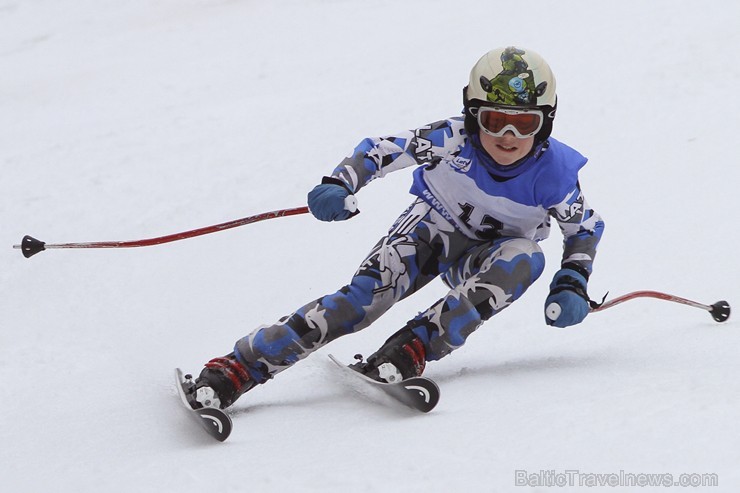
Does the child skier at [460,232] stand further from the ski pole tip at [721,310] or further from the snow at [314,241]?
the ski pole tip at [721,310]

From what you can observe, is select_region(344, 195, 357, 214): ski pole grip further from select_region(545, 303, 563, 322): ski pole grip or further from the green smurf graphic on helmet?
select_region(545, 303, 563, 322): ski pole grip

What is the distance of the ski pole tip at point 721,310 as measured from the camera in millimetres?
3814

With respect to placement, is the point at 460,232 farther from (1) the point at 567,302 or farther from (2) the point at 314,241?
(2) the point at 314,241

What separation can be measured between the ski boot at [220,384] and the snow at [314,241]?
0.29 feet

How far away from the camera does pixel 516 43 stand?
314 inches

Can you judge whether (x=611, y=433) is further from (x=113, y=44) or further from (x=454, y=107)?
(x=113, y=44)

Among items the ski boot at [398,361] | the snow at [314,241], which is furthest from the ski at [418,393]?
the ski boot at [398,361]

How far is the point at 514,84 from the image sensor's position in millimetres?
3238

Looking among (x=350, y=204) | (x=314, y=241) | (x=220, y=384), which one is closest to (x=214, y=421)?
(x=220, y=384)

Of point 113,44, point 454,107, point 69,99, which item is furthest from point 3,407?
point 113,44

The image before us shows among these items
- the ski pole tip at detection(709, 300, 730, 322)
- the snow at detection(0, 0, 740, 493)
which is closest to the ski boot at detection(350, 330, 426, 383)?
the snow at detection(0, 0, 740, 493)

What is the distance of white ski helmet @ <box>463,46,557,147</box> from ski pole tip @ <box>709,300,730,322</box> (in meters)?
1.03

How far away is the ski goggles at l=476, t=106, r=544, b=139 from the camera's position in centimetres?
326

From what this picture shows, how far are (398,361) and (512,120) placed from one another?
82cm
